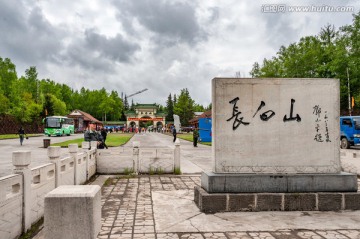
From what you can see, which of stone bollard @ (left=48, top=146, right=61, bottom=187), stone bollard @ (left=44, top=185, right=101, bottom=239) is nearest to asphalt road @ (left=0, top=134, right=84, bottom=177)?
stone bollard @ (left=48, top=146, right=61, bottom=187)

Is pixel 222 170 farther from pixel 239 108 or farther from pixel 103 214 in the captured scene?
pixel 103 214

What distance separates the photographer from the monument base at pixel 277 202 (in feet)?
19.1

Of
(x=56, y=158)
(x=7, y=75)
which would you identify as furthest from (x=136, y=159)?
(x=7, y=75)

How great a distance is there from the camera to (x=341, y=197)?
597cm

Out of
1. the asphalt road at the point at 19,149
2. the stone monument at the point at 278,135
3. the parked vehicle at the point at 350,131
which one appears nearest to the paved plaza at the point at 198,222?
the stone monument at the point at 278,135

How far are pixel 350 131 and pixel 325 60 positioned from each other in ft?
78.5

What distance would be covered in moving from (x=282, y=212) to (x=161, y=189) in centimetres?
358

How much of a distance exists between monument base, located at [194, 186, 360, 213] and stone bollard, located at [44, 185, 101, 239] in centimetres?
320

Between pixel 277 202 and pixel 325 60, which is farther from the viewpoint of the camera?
pixel 325 60

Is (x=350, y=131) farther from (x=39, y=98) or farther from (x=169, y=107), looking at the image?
(x=169, y=107)

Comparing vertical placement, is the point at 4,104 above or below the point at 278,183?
above

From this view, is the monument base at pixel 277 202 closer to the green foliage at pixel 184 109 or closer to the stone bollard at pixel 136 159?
the stone bollard at pixel 136 159

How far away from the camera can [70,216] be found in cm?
294

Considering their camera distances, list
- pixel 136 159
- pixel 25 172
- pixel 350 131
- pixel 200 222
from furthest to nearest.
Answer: pixel 350 131
pixel 136 159
pixel 200 222
pixel 25 172
